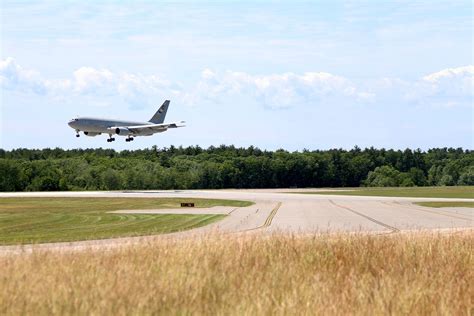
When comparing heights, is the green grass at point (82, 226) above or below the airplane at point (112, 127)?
below

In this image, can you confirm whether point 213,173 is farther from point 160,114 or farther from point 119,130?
point 119,130

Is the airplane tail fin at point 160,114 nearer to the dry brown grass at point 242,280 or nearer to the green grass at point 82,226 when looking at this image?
the green grass at point 82,226

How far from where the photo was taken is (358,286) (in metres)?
13.6

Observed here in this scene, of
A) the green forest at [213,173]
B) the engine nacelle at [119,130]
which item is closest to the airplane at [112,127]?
the engine nacelle at [119,130]

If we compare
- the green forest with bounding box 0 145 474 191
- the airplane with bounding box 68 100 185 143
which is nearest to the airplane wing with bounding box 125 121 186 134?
the airplane with bounding box 68 100 185 143

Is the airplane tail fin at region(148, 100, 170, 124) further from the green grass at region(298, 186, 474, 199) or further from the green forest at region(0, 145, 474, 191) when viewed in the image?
the green grass at region(298, 186, 474, 199)

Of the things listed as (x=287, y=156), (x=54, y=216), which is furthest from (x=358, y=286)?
(x=287, y=156)

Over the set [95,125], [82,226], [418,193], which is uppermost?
[95,125]

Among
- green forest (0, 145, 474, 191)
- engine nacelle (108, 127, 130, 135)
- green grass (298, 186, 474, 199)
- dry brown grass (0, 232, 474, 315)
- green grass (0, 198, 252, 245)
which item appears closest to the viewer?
dry brown grass (0, 232, 474, 315)

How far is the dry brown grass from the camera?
1189 cm

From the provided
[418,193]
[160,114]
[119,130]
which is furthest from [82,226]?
[160,114]

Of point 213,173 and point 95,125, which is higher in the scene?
point 95,125

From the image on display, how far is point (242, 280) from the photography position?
14.2 metres

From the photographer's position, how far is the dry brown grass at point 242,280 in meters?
11.9
